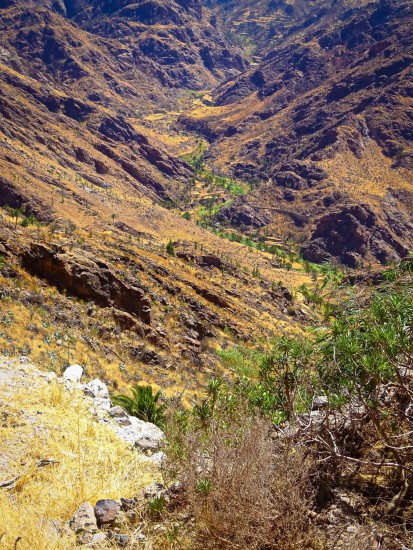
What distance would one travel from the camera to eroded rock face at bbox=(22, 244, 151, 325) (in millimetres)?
14305

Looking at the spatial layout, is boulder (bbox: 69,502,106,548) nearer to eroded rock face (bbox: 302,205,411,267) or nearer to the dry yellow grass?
the dry yellow grass

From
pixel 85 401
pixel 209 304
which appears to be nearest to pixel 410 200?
pixel 209 304

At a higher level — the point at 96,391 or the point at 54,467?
the point at 54,467

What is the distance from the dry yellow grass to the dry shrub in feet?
3.25

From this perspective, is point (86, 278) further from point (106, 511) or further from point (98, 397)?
point (106, 511)

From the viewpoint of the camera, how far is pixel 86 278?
1530 cm

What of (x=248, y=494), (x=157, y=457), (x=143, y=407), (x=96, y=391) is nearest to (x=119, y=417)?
(x=96, y=391)

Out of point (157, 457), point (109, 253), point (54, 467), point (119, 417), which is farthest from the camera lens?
point (109, 253)

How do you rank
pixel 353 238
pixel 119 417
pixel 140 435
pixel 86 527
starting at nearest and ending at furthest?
pixel 86 527 < pixel 140 435 < pixel 119 417 < pixel 353 238

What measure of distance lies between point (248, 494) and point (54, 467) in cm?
232

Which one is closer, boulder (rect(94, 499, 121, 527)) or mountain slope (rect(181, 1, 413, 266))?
boulder (rect(94, 499, 121, 527))

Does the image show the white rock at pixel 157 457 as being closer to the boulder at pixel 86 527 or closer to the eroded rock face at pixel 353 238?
the boulder at pixel 86 527

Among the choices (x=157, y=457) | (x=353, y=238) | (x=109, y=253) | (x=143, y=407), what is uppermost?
(x=157, y=457)

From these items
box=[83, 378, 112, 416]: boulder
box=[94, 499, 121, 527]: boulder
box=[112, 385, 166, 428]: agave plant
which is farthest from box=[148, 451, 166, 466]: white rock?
box=[112, 385, 166, 428]: agave plant
